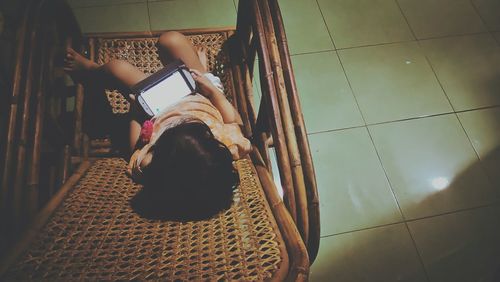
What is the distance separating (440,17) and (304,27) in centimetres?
80

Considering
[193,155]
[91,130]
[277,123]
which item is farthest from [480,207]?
[91,130]

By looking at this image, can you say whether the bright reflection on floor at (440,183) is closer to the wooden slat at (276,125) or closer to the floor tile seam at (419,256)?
the floor tile seam at (419,256)

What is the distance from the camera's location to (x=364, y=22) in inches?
71.6

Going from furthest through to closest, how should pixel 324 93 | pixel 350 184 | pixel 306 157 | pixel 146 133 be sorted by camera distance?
pixel 324 93 < pixel 350 184 < pixel 146 133 < pixel 306 157

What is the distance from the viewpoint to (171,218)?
2.50 feet

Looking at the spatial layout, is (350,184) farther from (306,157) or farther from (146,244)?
(146,244)

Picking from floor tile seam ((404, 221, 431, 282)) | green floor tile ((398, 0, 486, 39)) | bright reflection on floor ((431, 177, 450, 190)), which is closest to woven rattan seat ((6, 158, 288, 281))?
floor tile seam ((404, 221, 431, 282))

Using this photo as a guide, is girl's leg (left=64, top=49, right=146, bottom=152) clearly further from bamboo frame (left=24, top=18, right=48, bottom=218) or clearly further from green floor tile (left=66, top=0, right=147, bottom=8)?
green floor tile (left=66, top=0, right=147, bottom=8)

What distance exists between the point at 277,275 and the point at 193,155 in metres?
0.30

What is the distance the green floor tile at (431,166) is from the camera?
4.36 ft

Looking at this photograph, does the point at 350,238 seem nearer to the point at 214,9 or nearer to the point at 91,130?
the point at 91,130

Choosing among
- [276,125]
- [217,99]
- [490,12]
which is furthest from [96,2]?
[490,12]

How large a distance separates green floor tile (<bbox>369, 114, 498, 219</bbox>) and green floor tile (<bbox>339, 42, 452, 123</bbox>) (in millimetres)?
68

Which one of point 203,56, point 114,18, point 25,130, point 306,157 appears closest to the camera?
point 306,157
